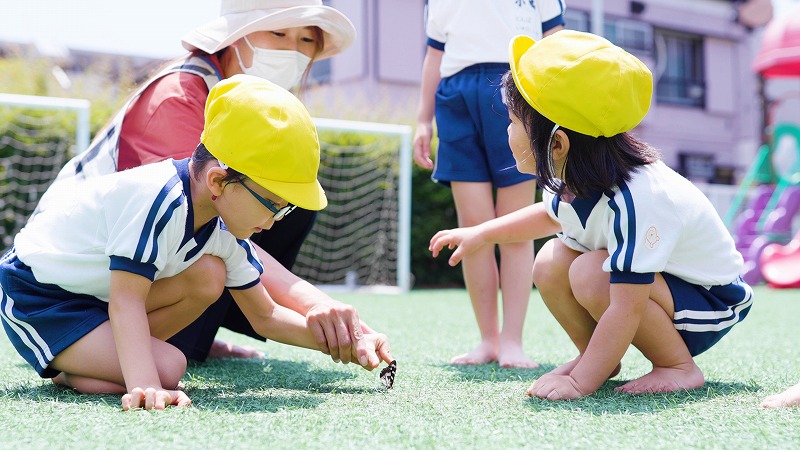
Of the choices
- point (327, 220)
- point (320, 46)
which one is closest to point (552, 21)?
point (320, 46)

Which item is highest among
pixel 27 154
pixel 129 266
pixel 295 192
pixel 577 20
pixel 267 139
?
pixel 267 139

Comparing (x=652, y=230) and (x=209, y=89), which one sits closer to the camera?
(x=652, y=230)

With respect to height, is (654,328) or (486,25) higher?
(486,25)

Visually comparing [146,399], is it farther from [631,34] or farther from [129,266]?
[631,34]

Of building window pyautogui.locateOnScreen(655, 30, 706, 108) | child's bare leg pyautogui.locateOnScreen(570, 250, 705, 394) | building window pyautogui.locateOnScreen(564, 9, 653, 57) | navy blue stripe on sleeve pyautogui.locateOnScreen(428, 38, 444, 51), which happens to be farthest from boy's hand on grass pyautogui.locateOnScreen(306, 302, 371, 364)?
building window pyautogui.locateOnScreen(655, 30, 706, 108)

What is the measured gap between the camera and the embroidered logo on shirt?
153 cm

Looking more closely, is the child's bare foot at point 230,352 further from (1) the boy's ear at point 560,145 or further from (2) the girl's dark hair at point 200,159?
(1) the boy's ear at point 560,145

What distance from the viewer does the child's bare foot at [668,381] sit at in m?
1.68

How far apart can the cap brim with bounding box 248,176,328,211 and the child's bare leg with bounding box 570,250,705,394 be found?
612mm

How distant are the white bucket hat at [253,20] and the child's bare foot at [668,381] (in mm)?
1354

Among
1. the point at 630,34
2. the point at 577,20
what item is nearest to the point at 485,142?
the point at 577,20

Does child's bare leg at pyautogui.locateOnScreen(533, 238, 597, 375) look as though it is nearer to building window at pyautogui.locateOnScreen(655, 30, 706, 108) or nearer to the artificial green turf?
the artificial green turf

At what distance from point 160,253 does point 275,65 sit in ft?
2.97

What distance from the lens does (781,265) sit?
6246mm
